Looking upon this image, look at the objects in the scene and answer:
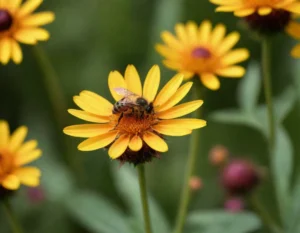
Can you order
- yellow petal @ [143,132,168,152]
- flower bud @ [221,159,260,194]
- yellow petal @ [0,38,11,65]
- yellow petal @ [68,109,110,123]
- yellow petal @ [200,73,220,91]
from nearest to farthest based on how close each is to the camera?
1. yellow petal @ [143,132,168,152]
2. yellow petal @ [68,109,110,123]
3. yellow petal @ [200,73,220,91]
4. yellow petal @ [0,38,11,65]
5. flower bud @ [221,159,260,194]

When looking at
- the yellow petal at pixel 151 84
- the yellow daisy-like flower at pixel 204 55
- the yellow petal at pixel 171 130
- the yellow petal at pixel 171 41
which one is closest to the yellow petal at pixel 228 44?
the yellow daisy-like flower at pixel 204 55

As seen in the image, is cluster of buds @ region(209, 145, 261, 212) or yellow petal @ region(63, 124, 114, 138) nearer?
yellow petal @ region(63, 124, 114, 138)

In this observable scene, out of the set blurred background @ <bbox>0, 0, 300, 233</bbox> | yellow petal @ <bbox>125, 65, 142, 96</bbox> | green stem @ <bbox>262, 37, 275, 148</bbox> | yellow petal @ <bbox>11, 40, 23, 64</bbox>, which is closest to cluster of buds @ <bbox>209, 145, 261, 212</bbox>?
blurred background @ <bbox>0, 0, 300, 233</bbox>

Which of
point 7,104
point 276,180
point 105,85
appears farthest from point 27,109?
point 276,180

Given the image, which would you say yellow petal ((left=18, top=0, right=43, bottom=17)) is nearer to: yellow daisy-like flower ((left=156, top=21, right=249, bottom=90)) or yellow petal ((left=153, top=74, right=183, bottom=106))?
yellow daisy-like flower ((left=156, top=21, right=249, bottom=90))

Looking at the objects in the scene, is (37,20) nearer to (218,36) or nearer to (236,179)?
(218,36)

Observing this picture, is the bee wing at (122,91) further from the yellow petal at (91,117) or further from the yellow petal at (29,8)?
the yellow petal at (29,8)

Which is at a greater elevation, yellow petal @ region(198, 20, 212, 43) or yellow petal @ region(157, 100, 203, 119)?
yellow petal @ region(198, 20, 212, 43)

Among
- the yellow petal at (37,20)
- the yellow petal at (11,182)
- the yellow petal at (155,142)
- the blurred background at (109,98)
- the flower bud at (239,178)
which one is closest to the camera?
the yellow petal at (155,142)
